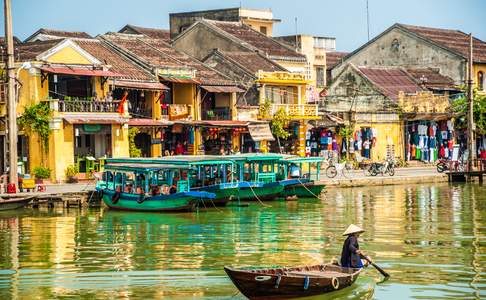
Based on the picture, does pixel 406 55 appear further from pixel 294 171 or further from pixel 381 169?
pixel 294 171

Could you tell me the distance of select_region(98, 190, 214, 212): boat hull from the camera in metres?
39.0

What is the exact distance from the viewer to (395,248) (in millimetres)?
29453

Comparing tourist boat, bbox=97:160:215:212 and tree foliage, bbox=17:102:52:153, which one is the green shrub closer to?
tree foliage, bbox=17:102:52:153

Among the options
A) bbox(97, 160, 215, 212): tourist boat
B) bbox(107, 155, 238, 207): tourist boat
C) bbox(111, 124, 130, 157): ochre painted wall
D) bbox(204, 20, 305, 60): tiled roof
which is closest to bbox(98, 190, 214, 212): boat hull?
bbox(97, 160, 215, 212): tourist boat

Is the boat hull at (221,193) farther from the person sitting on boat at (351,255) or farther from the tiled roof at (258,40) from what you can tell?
the tiled roof at (258,40)

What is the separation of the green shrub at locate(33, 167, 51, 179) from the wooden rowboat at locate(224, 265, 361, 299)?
2627cm

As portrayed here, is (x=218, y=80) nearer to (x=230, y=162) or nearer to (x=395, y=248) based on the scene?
(x=230, y=162)

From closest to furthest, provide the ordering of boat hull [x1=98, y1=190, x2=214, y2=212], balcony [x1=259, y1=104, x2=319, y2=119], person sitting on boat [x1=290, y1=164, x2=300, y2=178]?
boat hull [x1=98, y1=190, x2=214, y2=212]
person sitting on boat [x1=290, y1=164, x2=300, y2=178]
balcony [x1=259, y1=104, x2=319, y2=119]

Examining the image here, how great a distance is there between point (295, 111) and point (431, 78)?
13702mm

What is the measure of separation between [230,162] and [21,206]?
822 cm

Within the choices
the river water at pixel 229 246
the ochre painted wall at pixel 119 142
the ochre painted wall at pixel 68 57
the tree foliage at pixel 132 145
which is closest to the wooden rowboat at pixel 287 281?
the river water at pixel 229 246

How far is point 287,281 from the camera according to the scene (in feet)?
69.7

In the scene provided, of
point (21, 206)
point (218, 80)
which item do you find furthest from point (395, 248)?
point (218, 80)

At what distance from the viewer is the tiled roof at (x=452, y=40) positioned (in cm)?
7094
